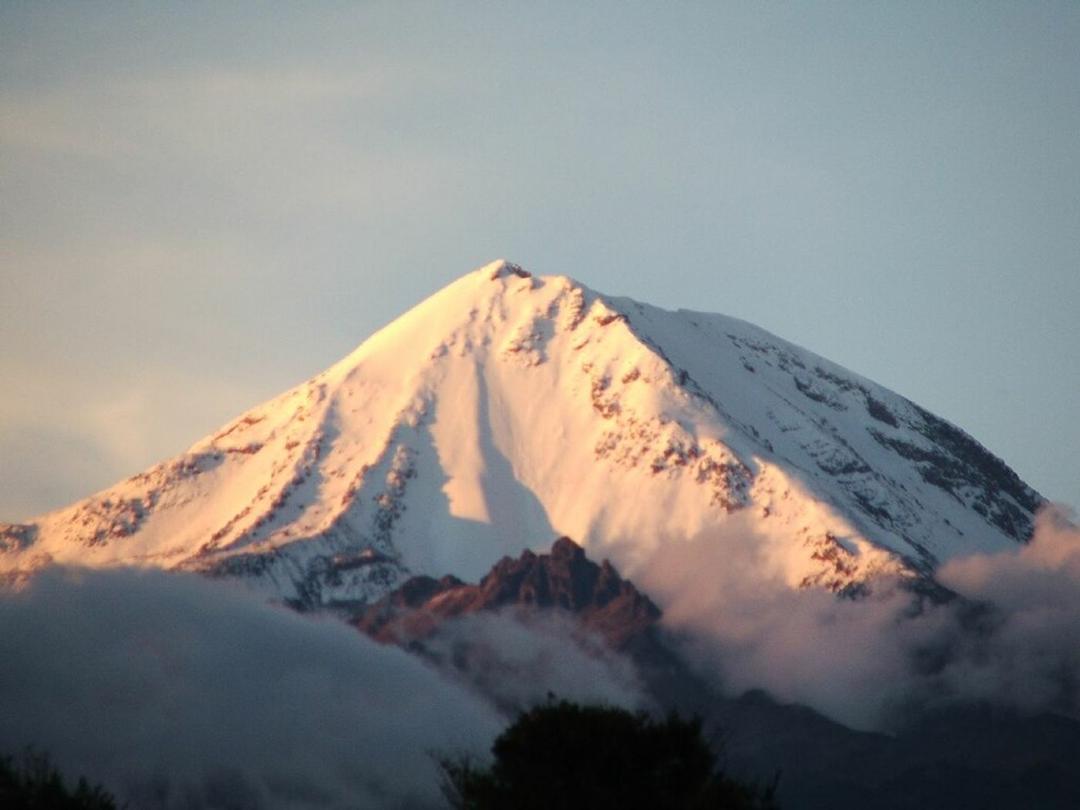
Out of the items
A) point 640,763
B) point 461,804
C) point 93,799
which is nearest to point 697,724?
point 640,763

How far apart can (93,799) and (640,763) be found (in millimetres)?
26560

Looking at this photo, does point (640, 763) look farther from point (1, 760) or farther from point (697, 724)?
point (1, 760)

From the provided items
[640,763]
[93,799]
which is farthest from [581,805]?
[93,799]

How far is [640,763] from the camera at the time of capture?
127m

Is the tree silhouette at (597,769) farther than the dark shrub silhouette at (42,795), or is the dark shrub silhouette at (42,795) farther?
the tree silhouette at (597,769)

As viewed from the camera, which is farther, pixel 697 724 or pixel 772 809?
pixel 697 724

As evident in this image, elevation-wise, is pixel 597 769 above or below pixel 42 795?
below

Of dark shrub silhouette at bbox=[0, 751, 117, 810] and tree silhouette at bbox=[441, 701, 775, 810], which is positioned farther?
tree silhouette at bbox=[441, 701, 775, 810]

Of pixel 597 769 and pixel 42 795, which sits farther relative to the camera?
pixel 597 769

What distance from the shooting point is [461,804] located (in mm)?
125375

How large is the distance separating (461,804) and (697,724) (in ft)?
41.3

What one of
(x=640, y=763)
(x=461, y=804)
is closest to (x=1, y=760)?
(x=461, y=804)

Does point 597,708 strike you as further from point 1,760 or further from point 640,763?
point 1,760

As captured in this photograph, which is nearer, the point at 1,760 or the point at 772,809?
the point at 772,809
